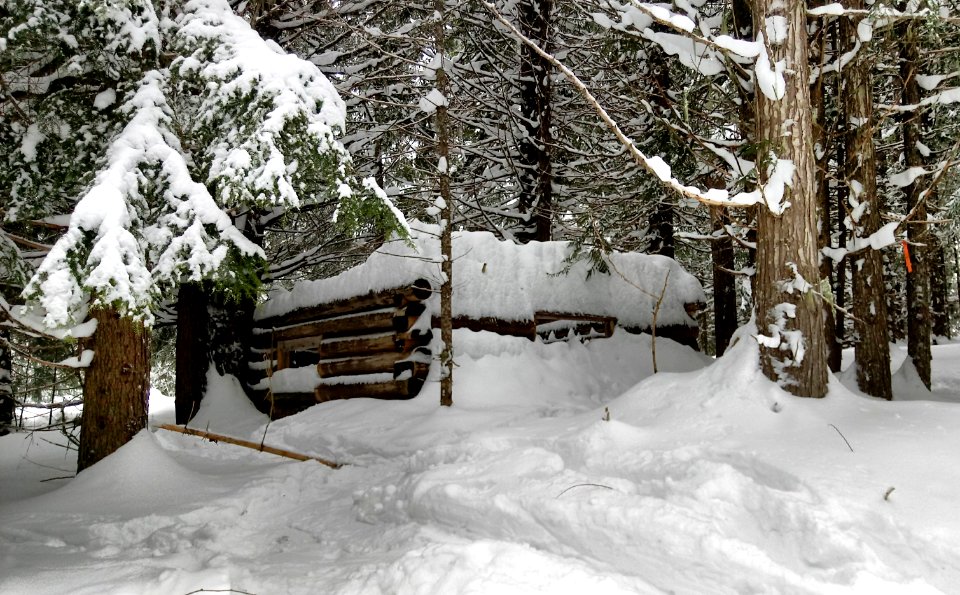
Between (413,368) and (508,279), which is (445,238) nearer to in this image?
(508,279)

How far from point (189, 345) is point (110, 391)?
4507mm

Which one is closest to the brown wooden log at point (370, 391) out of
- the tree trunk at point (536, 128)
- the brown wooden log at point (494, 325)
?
the brown wooden log at point (494, 325)

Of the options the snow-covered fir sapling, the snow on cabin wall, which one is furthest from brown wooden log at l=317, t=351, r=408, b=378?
the snow-covered fir sapling

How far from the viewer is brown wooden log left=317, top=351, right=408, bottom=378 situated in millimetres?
8586

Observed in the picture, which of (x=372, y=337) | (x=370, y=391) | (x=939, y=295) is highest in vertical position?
(x=939, y=295)

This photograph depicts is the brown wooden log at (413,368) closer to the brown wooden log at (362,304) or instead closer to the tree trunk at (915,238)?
the brown wooden log at (362,304)

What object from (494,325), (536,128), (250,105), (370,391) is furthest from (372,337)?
(536,128)

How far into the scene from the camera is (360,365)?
8984 mm

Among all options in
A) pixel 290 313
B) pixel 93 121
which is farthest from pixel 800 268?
pixel 290 313

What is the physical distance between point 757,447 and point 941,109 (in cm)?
716

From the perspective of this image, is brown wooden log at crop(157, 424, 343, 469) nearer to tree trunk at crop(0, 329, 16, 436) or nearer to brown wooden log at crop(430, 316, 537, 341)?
brown wooden log at crop(430, 316, 537, 341)

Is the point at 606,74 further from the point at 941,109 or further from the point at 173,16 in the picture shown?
the point at 173,16

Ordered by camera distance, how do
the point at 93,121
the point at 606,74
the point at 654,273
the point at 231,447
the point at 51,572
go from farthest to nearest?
the point at 606,74 → the point at 654,273 → the point at 231,447 → the point at 93,121 → the point at 51,572

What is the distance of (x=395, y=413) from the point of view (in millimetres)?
7699
